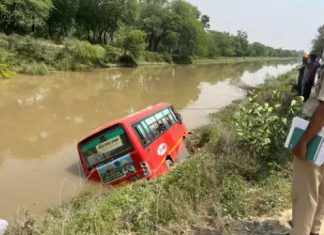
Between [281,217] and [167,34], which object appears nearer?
[281,217]

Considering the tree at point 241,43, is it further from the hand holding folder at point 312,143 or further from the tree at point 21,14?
the hand holding folder at point 312,143

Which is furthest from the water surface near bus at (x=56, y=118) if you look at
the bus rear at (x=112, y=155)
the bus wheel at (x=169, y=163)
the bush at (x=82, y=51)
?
the bush at (x=82, y=51)

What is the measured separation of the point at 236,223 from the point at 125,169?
5370 millimetres

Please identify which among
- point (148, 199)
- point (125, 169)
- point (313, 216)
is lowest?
point (125, 169)

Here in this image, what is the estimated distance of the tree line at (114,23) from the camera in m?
43.3

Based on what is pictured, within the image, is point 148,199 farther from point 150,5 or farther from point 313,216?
point 150,5

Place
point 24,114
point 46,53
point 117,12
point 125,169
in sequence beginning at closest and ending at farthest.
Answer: point 125,169 < point 24,114 < point 46,53 < point 117,12

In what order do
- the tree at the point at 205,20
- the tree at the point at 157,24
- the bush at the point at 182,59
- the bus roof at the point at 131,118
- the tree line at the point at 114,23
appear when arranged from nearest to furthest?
the bus roof at the point at 131,118, the tree line at the point at 114,23, the tree at the point at 157,24, the bush at the point at 182,59, the tree at the point at 205,20

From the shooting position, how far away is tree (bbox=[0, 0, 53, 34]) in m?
40.9

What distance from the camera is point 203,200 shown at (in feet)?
17.1

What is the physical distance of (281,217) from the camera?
484 cm

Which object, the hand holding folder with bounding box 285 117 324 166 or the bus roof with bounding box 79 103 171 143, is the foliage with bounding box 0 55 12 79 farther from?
the hand holding folder with bounding box 285 117 324 166

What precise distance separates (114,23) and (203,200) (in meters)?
56.0

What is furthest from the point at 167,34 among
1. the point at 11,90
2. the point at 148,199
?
the point at 148,199
